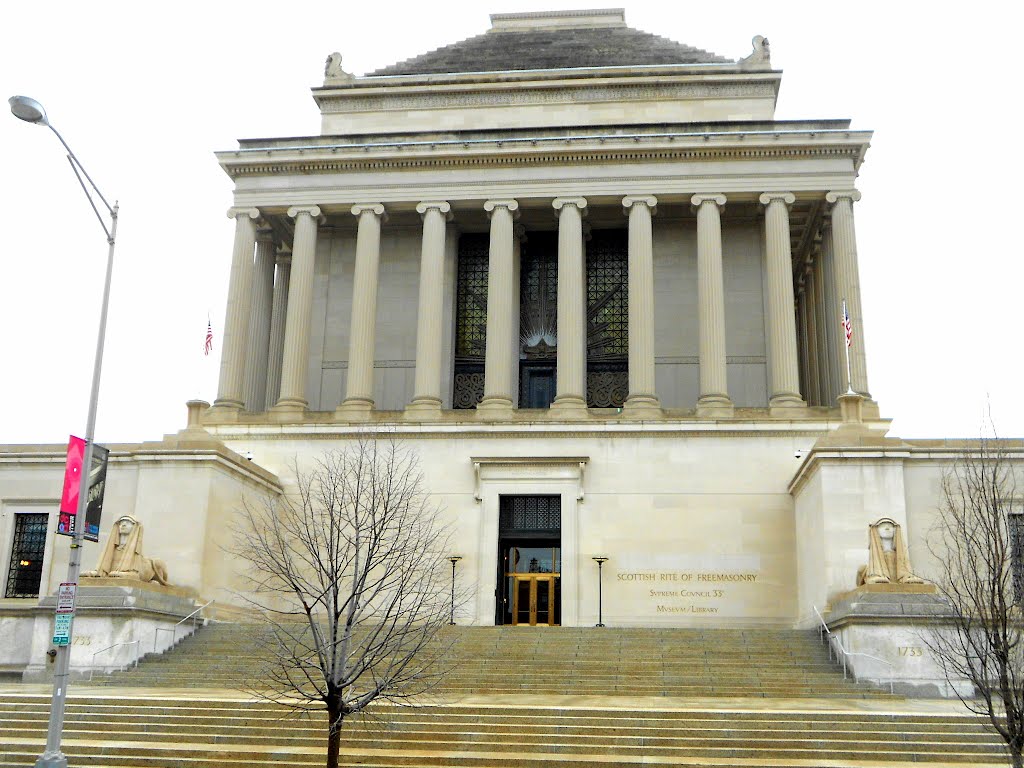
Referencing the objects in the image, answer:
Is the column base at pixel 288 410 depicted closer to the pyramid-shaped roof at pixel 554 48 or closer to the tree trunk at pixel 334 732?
the pyramid-shaped roof at pixel 554 48

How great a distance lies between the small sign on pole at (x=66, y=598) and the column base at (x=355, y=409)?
2197 centimetres

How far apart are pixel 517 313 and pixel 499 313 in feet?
11.5

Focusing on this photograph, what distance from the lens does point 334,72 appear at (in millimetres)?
49250

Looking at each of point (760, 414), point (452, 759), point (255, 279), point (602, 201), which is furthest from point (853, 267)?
point (452, 759)

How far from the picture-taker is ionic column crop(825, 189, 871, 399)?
129ft

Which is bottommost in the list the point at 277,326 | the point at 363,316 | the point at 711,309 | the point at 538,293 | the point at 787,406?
the point at 787,406

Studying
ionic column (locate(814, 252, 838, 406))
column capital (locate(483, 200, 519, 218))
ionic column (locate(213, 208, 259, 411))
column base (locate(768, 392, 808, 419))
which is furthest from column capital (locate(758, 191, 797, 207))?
ionic column (locate(213, 208, 259, 411))

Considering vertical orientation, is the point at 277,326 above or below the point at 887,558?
above

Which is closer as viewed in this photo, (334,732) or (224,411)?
(334,732)

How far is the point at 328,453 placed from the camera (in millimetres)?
38719

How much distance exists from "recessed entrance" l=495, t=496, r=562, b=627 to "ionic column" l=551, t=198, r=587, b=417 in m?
3.84

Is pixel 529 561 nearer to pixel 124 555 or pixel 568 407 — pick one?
pixel 568 407

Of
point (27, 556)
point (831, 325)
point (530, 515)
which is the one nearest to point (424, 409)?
point (530, 515)

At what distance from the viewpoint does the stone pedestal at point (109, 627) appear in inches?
1077
